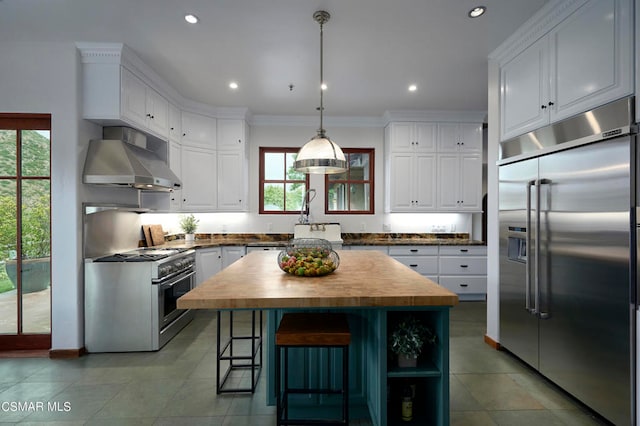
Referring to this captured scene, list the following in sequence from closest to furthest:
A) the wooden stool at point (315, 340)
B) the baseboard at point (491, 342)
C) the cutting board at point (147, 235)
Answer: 1. the wooden stool at point (315, 340)
2. the baseboard at point (491, 342)
3. the cutting board at point (147, 235)

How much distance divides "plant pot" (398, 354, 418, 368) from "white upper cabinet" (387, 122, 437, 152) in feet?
11.5

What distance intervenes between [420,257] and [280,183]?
245 cm

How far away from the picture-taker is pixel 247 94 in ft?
13.2

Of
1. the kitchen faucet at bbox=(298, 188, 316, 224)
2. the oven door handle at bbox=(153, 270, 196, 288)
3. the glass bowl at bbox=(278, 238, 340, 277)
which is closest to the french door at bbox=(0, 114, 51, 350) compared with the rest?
the oven door handle at bbox=(153, 270, 196, 288)

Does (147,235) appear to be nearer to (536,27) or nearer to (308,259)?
(308,259)

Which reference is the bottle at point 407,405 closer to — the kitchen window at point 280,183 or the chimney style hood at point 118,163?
the chimney style hood at point 118,163

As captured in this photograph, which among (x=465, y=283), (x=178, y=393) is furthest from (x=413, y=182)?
(x=178, y=393)

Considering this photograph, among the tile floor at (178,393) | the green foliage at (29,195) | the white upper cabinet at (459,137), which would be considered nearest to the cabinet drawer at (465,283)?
the tile floor at (178,393)

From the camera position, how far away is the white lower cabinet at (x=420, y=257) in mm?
4461

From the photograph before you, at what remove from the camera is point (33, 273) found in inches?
114

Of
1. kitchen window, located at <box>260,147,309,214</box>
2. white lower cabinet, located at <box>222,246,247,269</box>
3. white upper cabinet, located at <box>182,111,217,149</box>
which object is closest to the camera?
white upper cabinet, located at <box>182,111,217,149</box>

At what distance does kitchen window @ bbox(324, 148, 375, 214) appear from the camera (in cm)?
511

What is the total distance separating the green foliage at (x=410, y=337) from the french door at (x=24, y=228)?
3.15m

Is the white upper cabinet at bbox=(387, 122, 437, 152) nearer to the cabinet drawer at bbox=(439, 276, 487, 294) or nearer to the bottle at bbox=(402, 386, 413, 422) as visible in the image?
the cabinet drawer at bbox=(439, 276, 487, 294)
